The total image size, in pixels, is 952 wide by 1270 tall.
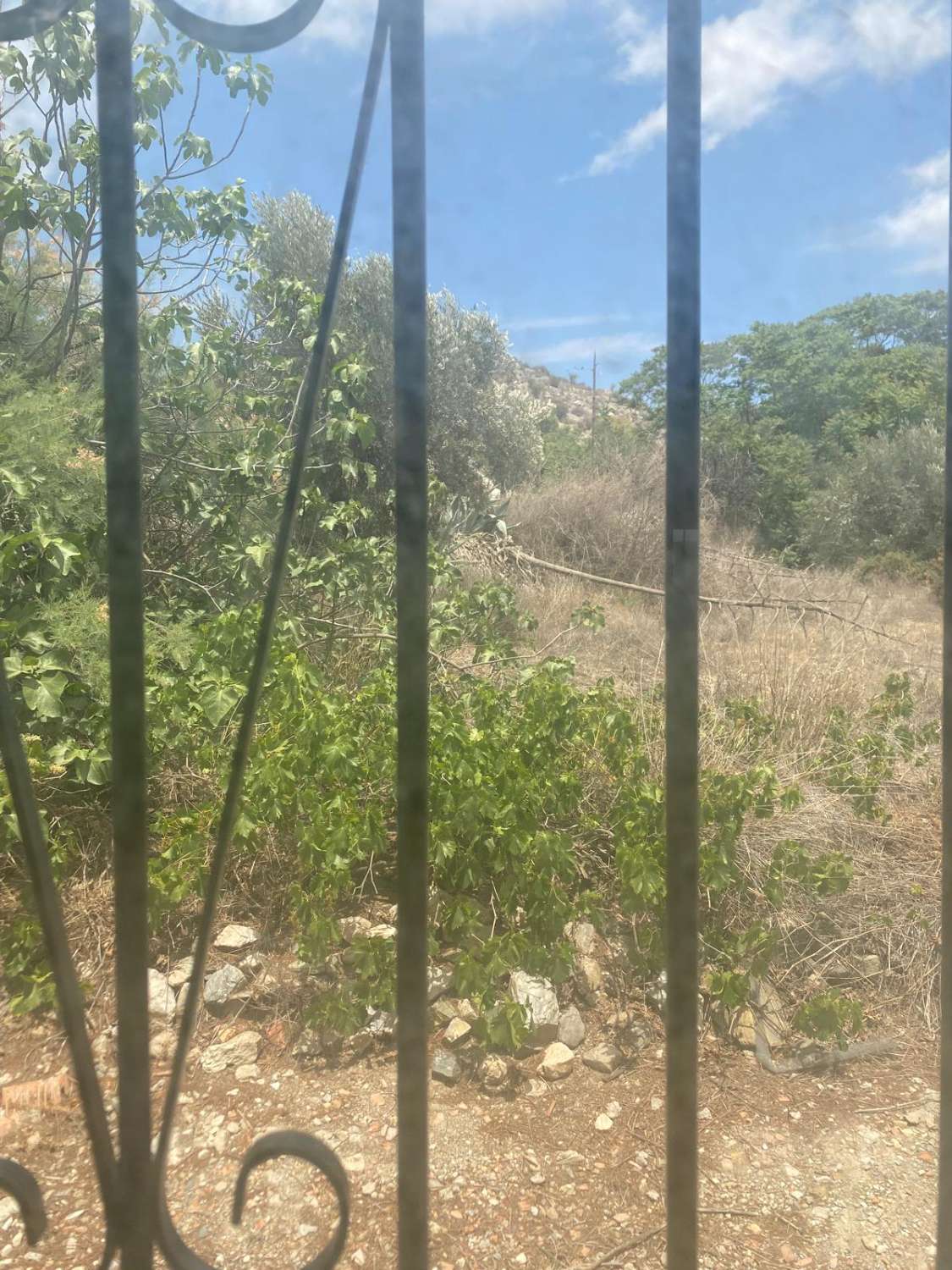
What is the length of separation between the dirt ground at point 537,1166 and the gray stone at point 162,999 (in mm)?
113

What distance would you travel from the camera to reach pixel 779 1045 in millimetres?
2191

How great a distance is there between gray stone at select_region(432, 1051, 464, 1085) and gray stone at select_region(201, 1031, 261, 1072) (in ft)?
1.21

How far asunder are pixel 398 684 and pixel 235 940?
1734 mm

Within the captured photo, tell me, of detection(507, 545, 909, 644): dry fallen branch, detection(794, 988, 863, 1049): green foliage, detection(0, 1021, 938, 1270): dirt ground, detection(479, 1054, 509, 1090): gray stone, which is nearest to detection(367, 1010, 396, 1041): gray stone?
detection(0, 1021, 938, 1270): dirt ground

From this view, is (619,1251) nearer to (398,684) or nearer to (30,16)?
(398,684)

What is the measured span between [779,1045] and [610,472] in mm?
5633

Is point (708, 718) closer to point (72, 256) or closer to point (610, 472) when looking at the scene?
point (72, 256)

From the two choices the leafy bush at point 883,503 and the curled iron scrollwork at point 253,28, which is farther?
the leafy bush at point 883,503

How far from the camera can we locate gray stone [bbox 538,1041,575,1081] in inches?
80.4

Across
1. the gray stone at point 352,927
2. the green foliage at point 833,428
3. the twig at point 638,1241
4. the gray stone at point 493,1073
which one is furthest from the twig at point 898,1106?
the green foliage at point 833,428

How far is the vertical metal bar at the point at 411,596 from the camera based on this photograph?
0.69 metres

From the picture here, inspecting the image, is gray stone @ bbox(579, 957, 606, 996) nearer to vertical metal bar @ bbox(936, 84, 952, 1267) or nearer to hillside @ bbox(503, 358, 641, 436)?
vertical metal bar @ bbox(936, 84, 952, 1267)

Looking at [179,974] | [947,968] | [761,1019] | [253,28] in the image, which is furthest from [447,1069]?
[253,28]

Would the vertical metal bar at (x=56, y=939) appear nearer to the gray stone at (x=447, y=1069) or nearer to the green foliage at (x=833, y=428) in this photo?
the gray stone at (x=447, y=1069)
